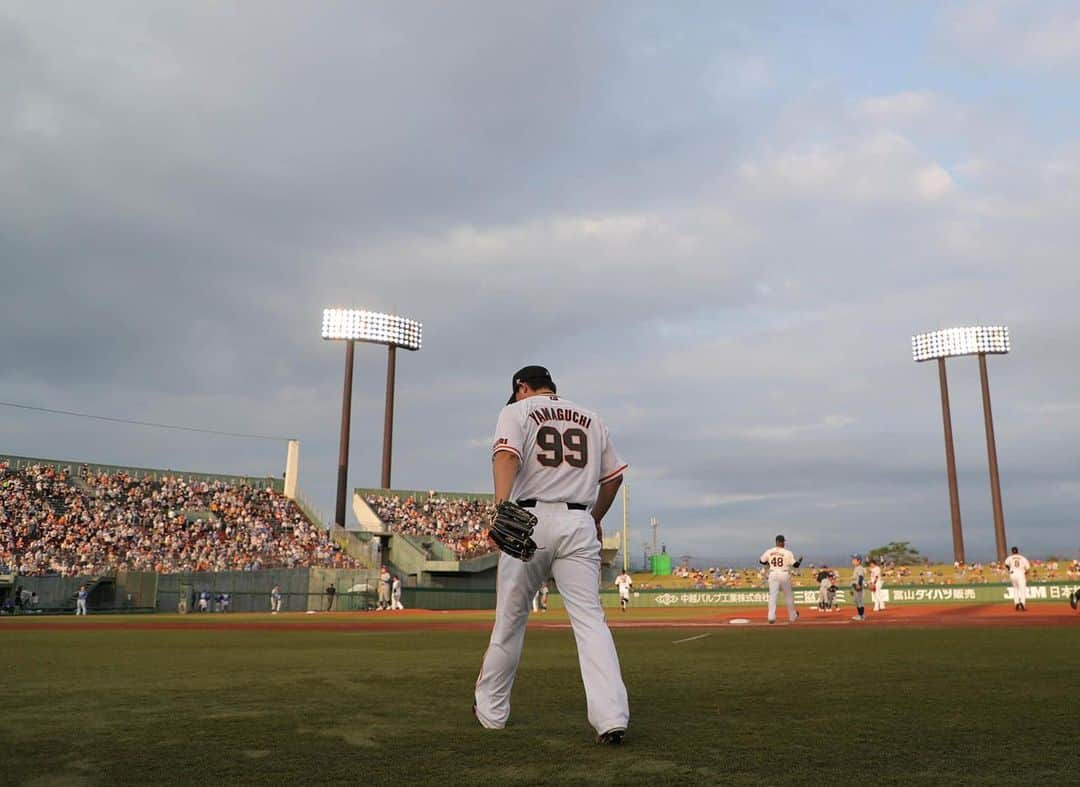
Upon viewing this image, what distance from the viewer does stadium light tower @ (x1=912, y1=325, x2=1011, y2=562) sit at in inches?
2350

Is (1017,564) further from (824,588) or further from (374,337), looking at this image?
(374,337)

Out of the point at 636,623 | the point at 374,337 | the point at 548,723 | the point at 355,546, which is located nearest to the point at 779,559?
the point at 636,623

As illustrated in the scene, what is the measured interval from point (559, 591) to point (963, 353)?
217 ft

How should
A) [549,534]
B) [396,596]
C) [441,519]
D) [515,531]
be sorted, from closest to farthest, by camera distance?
1. [515,531]
2. [549,534]
3. [396,596]
4. [441,519]

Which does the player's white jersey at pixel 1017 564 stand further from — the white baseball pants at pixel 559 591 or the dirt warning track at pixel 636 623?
the white baseball pants at pixel 559 591

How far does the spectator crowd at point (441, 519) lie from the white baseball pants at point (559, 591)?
4978 centimetres

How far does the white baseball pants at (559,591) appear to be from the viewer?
4.63m

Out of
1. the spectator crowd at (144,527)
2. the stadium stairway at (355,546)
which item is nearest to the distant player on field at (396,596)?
the spectator crowd at (144,527)

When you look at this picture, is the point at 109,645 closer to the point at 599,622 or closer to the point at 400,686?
the point at 400,686

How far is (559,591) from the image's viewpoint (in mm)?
4742

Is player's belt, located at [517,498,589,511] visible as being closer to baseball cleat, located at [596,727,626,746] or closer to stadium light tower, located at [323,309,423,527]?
baseball cleat, located at [596,727,626,746]

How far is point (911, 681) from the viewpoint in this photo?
266 inches

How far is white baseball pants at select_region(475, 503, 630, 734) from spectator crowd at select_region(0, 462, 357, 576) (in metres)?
38.2

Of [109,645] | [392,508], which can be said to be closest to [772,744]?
[109,645]
